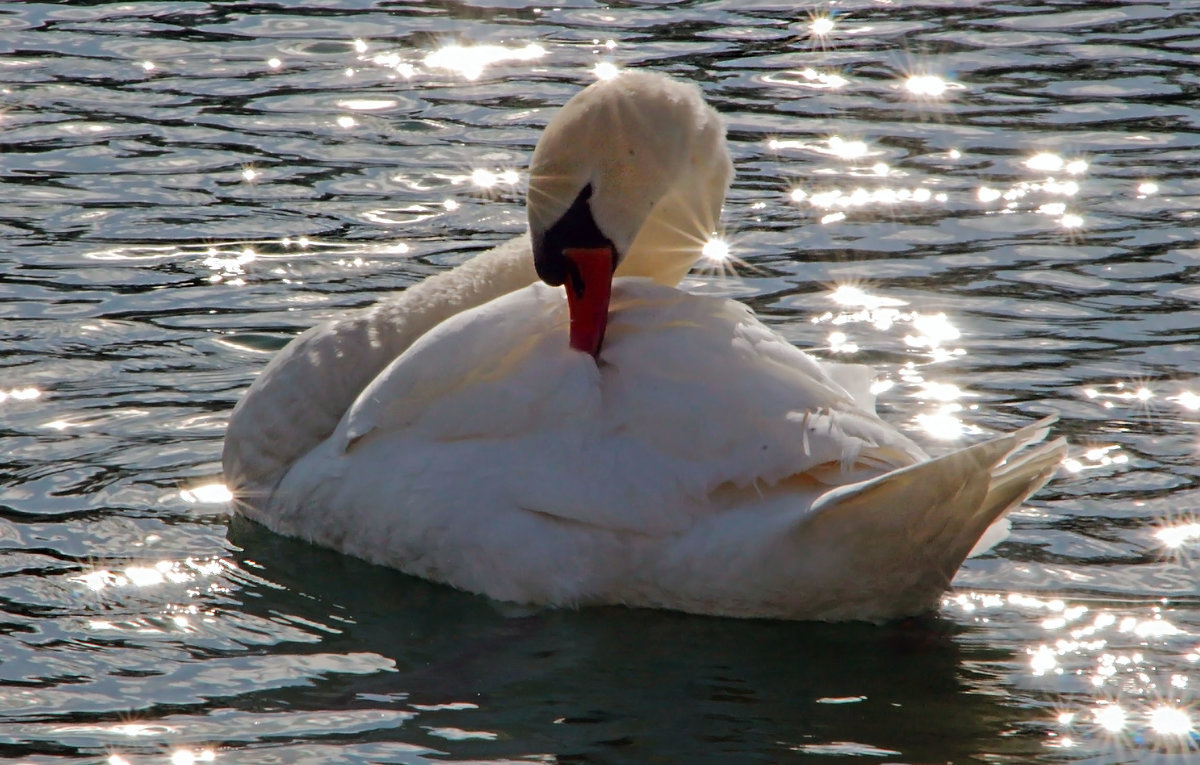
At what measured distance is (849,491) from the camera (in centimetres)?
500

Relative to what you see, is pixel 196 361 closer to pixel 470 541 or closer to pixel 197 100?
pixel 470 541

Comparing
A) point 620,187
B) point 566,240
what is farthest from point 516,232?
point 566,240

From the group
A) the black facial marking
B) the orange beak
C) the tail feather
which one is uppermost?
the black facial marking

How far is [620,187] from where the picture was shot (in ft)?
19.9

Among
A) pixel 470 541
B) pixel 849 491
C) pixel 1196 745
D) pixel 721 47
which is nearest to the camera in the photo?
pixel 1196 745

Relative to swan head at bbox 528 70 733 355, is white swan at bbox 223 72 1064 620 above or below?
below

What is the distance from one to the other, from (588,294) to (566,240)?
0.90 ft

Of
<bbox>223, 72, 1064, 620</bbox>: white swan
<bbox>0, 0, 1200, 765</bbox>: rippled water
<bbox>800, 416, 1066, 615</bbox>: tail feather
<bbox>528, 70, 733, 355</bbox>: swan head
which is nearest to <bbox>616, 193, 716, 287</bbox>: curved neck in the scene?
<bbox>528, 70, 733, 355</bbox>: swan head

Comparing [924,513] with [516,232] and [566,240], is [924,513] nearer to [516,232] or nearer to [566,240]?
[566,240]

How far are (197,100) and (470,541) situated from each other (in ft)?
21.0

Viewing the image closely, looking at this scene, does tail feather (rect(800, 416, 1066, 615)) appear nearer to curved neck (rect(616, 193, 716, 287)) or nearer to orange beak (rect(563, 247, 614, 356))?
orange beak (rect(563, 247, 614, 356))

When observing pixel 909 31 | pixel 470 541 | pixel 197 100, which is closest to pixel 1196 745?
pixel 470 541

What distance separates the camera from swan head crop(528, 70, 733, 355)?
5.85 m

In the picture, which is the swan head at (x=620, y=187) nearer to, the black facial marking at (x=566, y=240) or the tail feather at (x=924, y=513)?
the black facial marking at (x=566, y=240)
